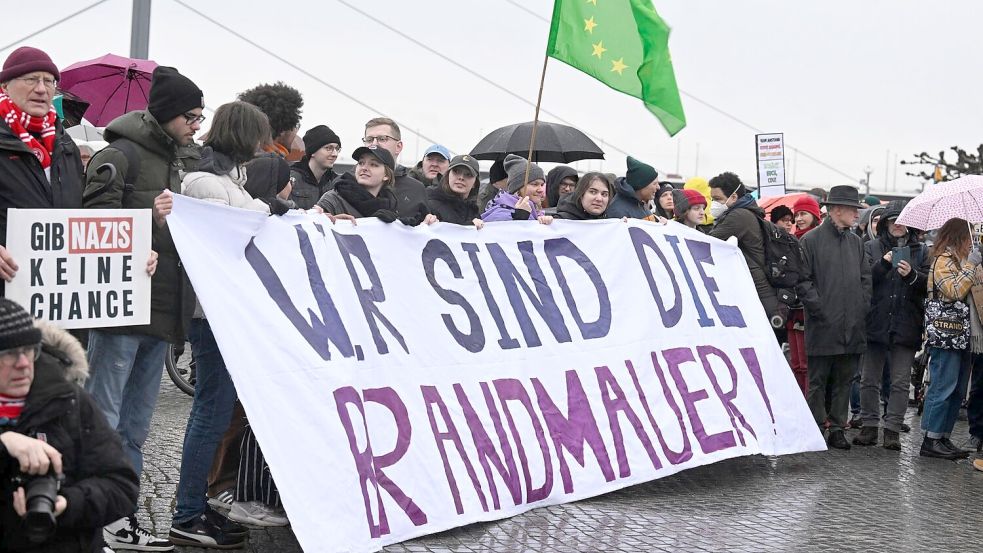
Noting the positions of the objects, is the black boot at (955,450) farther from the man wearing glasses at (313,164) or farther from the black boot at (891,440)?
the man wearing glasses at (313,164)

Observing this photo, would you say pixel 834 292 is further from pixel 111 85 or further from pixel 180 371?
pixel 111 85

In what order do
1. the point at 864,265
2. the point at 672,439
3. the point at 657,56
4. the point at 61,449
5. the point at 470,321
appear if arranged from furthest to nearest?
the point at 864,265 → the point at 657,56 → the point at 672,439 → the point at 470,321 → the point at 61,449

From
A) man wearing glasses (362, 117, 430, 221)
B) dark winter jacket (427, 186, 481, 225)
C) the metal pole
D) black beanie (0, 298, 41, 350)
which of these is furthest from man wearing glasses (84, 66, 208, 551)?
the metal pole

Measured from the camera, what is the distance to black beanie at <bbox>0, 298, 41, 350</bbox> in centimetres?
333

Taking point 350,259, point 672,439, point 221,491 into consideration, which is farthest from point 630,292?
point 221,491

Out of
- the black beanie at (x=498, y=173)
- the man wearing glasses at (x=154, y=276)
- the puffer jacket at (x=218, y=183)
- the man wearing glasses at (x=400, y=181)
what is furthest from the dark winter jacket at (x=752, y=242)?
the man wearing glasses at (x=154, y=276)

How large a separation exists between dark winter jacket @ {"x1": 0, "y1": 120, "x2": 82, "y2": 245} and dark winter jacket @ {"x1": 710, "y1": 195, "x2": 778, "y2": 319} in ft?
18.2

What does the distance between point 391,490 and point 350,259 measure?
1.18 m

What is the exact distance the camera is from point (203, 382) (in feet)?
18.3

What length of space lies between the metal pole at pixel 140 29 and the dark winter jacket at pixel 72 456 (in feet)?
35.4

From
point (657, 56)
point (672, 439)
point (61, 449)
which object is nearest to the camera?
point (61, 449)

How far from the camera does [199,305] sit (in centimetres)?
560

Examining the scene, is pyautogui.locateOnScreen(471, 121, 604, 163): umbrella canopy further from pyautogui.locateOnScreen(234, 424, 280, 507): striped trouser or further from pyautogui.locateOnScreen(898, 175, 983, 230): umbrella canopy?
pyautogui.locateOnScreen(234, 424, 280, 507): striped trouser

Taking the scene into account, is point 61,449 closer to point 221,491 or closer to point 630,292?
point 221,491
